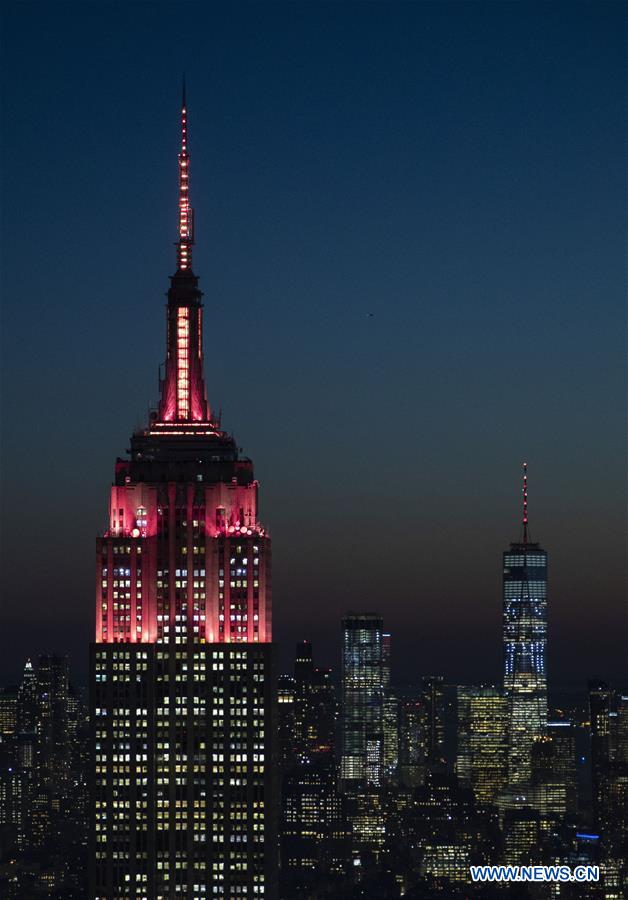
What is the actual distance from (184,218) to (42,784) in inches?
2202

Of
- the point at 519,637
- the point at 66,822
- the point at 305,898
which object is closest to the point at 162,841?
the point at 305,898

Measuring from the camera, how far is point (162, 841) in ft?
194

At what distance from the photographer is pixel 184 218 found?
209 ft

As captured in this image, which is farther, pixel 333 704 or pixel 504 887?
pixel 333 704

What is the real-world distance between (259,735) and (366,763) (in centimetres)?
7742

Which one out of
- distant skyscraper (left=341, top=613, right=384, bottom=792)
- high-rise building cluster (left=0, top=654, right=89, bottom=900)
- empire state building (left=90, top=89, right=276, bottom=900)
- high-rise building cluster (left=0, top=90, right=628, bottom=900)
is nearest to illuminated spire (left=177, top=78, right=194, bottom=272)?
high-rise building cluster (left=0, top=90, right=628, bottom=900)

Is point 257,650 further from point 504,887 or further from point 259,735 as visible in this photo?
point 504,887

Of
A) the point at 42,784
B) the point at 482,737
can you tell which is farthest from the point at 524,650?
the point at 42,784

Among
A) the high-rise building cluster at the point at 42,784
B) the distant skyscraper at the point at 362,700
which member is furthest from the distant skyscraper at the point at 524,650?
the high-rise building cluster at the point at 42,784

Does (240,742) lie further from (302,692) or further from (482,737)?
(482,737)

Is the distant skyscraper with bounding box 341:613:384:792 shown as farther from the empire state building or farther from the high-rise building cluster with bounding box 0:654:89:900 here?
the empire state building

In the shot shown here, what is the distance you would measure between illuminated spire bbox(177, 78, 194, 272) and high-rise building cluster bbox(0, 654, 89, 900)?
3358 cm

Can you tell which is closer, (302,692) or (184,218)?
(184,218)

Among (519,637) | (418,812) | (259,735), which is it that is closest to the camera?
(259,735)
